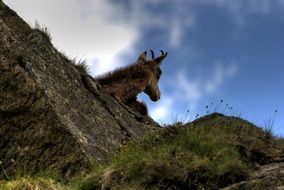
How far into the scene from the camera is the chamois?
14.0 meters

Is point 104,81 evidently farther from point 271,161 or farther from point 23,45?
point 271,161

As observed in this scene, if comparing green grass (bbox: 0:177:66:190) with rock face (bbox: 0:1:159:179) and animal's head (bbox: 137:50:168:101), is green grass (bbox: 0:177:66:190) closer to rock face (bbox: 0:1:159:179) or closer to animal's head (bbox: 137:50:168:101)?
rock face (bbox: 0:1:159:179)

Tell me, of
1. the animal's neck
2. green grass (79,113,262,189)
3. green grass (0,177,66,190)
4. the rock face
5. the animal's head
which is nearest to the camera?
green grass (79,113,262,189)

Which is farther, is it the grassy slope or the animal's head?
the animal's head

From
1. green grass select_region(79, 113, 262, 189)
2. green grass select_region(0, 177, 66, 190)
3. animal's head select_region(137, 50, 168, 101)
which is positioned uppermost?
animal's head select_region(137, 50, 168, 101)

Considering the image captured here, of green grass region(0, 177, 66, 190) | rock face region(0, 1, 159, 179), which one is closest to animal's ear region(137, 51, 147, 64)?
rock face region(0, 1, 159, 179)

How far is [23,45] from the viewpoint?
1102cm

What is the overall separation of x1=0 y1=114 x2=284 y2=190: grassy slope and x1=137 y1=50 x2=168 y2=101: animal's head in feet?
21.2

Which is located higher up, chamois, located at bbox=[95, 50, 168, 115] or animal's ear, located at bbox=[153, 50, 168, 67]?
animal's ear, located at bbox=[153, 50, 168, 67]

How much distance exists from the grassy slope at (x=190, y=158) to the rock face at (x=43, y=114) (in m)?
0.92

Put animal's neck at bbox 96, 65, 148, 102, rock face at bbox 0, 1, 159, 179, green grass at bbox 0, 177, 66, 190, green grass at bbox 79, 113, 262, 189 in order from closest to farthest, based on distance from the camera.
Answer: green grass at bbox 79, 113, 262, 189, green grass at bbox 0, 177, 66, 190, rock face at bbox 0, 1, 159, 179, animal's neck at bbox 96, 65, 148, 102

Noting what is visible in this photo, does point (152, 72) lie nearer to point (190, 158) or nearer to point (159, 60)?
point (159, 60)

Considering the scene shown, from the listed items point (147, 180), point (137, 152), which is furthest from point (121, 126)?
point (147, 180)

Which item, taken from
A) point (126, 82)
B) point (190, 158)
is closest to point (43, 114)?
point (190, 158)
